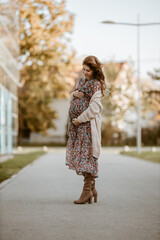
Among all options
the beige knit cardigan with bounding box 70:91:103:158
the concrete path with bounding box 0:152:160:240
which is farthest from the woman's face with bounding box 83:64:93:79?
the concrete path with bounding box 0:152:160:240

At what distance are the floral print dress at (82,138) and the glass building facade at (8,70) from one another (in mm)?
12083

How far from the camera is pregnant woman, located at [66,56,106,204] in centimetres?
680

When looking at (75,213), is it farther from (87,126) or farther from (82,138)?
(87,126)

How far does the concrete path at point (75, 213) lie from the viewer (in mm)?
4801

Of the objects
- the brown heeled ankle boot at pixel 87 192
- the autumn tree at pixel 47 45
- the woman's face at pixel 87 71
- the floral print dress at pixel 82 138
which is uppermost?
the autumn tree at pixel 47 45

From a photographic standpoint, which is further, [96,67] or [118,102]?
[118,102]

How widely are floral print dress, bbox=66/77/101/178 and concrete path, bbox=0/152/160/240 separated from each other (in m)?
0.51

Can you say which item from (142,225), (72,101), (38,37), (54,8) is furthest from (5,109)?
(142,225)

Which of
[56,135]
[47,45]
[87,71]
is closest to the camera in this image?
[87,71]

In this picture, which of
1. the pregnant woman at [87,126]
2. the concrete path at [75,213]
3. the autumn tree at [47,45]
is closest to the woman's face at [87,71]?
the pregnant woman at [87,126]

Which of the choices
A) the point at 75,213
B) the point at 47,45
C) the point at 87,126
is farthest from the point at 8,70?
the point at 75,213

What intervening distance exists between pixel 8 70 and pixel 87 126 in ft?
46.8

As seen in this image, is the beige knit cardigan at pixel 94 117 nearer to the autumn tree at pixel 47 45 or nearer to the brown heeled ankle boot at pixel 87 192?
the brown heeled ankle boot at pixel 87 192

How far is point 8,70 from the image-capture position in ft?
68.0
